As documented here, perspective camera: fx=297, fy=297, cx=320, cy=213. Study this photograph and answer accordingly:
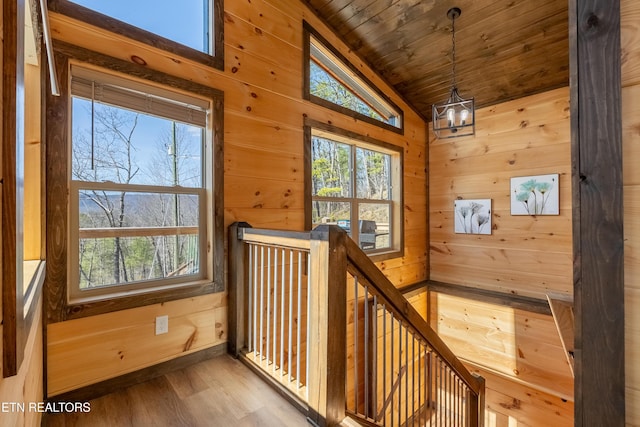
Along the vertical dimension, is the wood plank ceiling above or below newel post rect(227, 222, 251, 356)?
above

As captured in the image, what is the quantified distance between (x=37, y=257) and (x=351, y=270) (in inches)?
66.9

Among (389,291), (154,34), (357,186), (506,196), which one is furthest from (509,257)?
(154,34)

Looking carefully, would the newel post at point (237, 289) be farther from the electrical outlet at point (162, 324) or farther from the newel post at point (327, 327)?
the newel post at point (327, 327)

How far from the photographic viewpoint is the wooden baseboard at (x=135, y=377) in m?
1.73

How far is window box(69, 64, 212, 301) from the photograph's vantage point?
72.1 inches

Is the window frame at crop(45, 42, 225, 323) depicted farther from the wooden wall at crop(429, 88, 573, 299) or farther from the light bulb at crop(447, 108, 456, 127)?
the wooden wall at crop(429, 88, 573, 299)

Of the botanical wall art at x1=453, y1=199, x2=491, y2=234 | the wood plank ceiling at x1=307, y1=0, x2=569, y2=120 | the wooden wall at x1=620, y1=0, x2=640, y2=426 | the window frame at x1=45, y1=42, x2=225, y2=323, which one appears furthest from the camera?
the botanical wall art at x1=453, y1=199, x2=491, y2=234

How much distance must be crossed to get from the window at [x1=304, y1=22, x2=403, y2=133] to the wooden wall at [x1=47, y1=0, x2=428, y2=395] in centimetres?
11

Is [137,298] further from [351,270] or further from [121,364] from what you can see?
[351,270]

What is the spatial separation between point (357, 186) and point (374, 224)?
584 mm

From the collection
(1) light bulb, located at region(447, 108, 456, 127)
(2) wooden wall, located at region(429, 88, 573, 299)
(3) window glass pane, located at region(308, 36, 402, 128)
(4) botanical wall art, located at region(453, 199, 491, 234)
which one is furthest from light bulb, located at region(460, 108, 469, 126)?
(4) botanical wall art, located at region(453, 199, 491, 234)

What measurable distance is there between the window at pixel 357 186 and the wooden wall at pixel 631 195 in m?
2.41

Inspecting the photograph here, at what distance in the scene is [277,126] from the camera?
2729mm

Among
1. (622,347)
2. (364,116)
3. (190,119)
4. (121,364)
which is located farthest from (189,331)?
(364,116)
